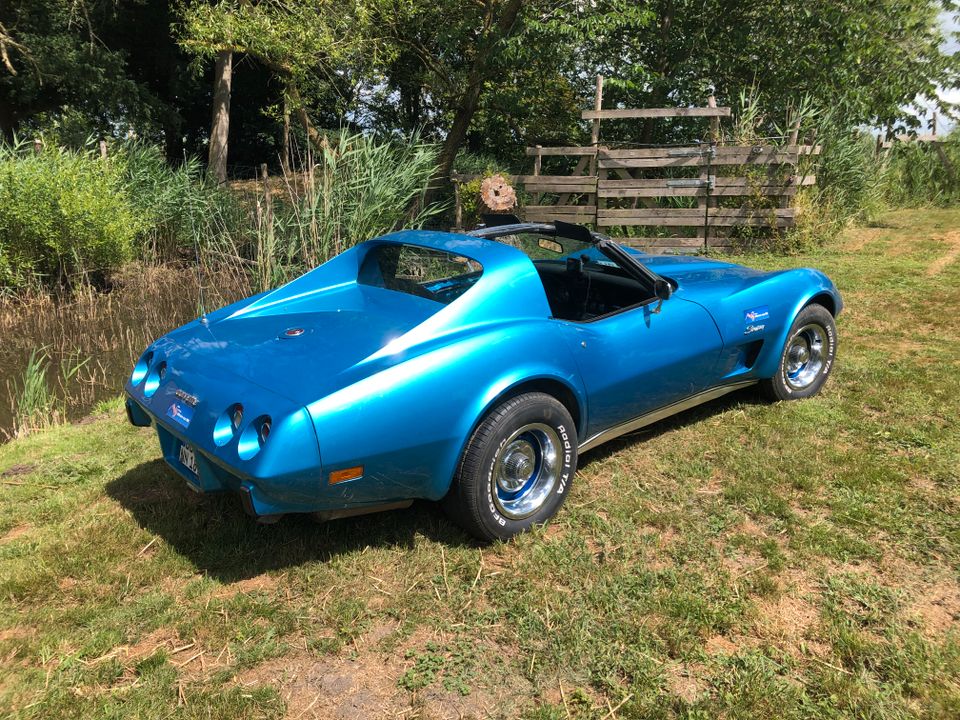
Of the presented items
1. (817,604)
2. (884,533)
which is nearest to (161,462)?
(817,604)

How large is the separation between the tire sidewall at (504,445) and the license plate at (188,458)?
3.69ft

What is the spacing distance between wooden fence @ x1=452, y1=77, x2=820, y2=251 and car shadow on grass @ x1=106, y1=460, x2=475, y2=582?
7120mm

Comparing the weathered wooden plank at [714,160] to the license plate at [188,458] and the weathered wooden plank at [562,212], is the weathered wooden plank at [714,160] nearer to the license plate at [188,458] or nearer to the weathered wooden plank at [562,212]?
the weathered wooden plank at [562,212]

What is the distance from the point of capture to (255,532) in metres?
3.14

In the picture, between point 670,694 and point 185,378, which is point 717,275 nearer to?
point 670,694

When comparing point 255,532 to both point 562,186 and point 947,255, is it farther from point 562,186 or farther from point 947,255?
point 947,255

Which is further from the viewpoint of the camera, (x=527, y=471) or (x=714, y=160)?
(x=714, y=160)

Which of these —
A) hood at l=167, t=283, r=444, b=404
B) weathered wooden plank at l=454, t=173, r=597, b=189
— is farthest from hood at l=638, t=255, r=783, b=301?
weathered wooden plank at l=454, t=173, r=597, b=189

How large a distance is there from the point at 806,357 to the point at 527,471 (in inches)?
96.6

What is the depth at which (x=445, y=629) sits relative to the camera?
100 inches

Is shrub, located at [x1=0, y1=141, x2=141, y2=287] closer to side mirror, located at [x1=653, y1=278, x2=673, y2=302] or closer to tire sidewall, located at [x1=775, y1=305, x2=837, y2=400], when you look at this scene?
side mirror, located at [x1=653, y1=278, x2=673, y2=302]

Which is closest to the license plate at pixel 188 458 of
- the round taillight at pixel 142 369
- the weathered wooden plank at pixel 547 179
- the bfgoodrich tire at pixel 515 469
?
the round taillight at pixel 142 369

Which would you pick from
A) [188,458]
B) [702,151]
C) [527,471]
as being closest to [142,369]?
[188,458]

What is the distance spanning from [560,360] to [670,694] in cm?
139
